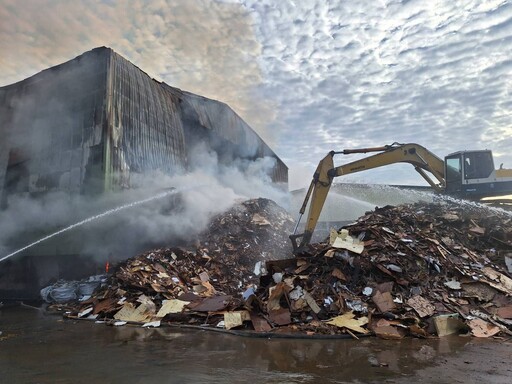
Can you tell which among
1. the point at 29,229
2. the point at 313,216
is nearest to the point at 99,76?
the point at 29,229

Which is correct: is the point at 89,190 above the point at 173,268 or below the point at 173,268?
above

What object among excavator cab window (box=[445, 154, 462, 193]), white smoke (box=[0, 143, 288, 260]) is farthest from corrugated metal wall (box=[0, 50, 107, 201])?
excavator cab window (box=[445, 154, 462, 193])

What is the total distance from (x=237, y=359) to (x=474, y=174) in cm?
917

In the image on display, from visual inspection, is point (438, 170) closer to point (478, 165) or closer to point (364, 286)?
point (478, 165)

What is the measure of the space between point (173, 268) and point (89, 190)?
4242mm

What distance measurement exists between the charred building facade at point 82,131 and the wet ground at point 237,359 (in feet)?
22.3

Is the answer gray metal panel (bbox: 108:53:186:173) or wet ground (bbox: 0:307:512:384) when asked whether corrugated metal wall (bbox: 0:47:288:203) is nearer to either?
gray metal panel (bbox: 108:53:186:173)

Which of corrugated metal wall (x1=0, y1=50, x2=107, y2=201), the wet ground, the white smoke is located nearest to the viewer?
the wet ground

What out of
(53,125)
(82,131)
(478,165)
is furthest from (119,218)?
(478,165)

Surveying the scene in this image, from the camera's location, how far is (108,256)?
1123 centimetres

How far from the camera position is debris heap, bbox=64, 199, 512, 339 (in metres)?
6.03

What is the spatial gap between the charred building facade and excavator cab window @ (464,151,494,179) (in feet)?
36.6

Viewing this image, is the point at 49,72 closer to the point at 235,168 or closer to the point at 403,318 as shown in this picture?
the point at 235,168

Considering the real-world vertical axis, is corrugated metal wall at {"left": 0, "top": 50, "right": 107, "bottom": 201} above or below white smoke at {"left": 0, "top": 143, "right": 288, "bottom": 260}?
above
